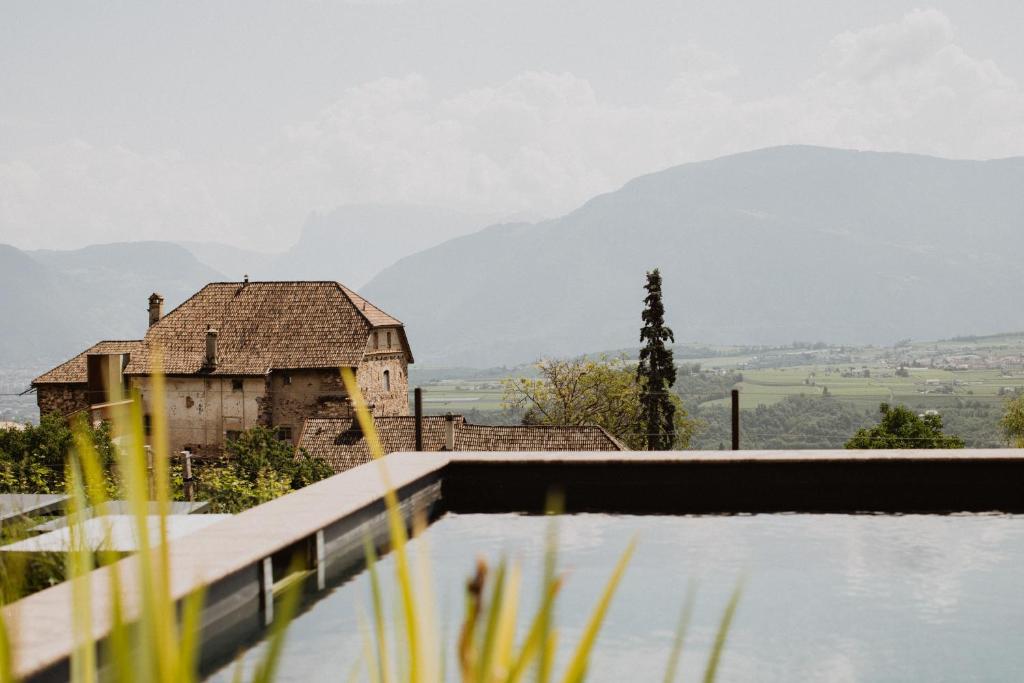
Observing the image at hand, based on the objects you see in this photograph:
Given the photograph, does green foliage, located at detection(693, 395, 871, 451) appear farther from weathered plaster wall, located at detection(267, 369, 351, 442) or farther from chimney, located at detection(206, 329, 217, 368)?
chimney, located at detection(206, 329, 217, 368)

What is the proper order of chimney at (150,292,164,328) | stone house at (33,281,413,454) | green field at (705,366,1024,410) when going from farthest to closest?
green field at (705,366,1024,410), chimney at (150,292,164,328), stone house at (33,281,413,454)

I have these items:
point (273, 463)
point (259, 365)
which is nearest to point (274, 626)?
point (273, 463)

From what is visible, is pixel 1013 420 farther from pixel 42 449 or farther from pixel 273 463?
pixel 42 449

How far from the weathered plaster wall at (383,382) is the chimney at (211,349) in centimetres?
608

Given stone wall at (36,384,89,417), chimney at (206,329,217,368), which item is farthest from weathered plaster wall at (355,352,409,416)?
stone wall at (36,384,89,417)

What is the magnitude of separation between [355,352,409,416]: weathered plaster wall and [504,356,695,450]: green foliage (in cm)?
993

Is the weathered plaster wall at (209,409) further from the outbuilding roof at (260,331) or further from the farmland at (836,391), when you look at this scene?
the farmland at (836,391)

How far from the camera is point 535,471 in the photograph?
8875 mm

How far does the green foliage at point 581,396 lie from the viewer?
56656 mm

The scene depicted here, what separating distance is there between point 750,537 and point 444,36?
230 ft

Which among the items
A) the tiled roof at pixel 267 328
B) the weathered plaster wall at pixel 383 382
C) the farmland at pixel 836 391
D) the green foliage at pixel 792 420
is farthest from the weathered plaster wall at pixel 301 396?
the green foliage at pixel 792 420

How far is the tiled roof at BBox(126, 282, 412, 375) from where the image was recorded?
43.6 metres

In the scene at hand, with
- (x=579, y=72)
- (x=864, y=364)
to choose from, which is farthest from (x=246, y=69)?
(x=579, y=72)

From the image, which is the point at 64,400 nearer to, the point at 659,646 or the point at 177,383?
the point at 177,383
